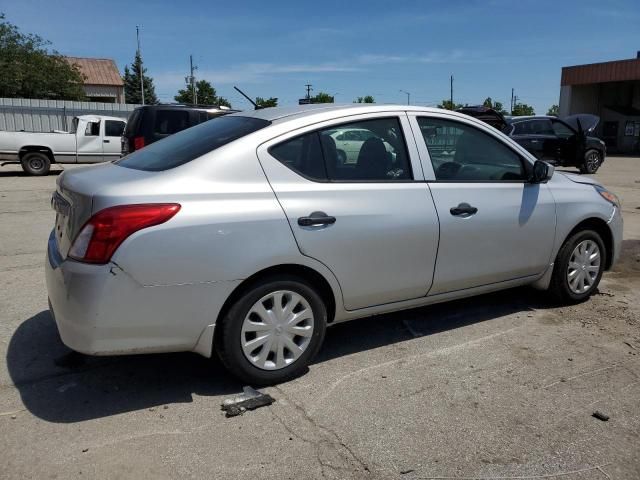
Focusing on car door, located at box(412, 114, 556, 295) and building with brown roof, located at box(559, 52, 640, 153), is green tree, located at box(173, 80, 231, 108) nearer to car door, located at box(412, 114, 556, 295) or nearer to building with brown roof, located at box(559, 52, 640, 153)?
building with brown roof, located at box(559, 52, 640, 153)

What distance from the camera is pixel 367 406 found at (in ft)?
10.8

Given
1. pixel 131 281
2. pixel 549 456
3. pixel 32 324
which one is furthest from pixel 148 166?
pixel 549 456

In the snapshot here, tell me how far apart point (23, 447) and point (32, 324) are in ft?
5.99

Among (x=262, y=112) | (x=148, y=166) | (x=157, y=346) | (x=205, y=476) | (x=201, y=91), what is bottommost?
(x=205, y=476)

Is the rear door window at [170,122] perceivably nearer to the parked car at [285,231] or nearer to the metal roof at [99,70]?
the parked car at [285,231]

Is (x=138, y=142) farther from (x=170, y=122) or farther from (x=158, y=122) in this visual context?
(x=170, y=122)

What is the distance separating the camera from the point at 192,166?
10.7 ft

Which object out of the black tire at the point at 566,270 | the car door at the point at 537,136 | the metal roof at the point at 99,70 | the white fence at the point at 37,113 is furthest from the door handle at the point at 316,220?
the metal roof at the point at 99,70

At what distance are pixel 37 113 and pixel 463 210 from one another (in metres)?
27.8

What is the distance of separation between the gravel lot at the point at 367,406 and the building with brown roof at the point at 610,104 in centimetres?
3444

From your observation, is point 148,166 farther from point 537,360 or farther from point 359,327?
point 537,360

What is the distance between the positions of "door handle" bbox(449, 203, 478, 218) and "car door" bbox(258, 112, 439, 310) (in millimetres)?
186

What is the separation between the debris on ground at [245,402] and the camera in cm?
321

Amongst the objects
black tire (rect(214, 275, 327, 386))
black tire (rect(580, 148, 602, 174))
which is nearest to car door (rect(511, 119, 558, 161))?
black tire (rect(580, 148, 602, 174))
